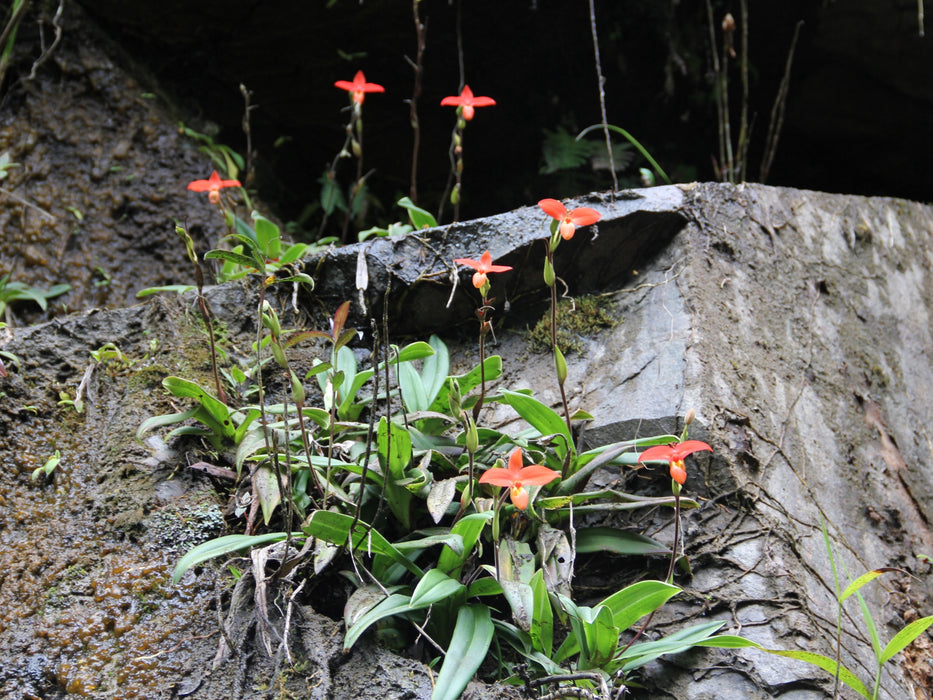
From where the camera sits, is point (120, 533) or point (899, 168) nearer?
point (120, 533)

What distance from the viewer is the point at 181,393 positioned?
6.52 feet

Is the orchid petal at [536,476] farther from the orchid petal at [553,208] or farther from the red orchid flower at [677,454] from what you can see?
the orchid petal at [553,208]

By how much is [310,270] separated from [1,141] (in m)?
1.71

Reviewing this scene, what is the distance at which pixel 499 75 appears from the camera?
3760 mm

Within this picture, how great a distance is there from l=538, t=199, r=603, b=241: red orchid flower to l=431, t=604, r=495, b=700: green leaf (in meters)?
0.92

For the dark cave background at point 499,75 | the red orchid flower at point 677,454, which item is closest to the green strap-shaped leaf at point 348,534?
the red orchid flower at point 677,454

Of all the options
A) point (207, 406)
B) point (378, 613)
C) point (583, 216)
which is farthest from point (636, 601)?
point (207, 406)

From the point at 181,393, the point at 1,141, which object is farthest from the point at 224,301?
the point at 1,141

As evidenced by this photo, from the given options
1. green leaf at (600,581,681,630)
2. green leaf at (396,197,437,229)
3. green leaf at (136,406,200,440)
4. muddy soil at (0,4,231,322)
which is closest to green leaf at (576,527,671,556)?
green leaf at (600,581,681,630)

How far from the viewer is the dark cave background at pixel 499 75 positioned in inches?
138

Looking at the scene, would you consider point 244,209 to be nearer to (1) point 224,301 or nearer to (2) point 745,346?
(1) point 224,301

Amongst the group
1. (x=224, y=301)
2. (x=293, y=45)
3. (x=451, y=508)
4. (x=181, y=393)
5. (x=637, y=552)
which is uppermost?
(x=293, y=45)

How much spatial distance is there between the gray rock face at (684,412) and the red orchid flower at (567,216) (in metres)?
0.62

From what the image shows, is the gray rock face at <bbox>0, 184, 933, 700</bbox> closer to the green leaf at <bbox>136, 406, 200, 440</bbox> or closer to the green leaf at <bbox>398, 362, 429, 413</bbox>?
the green leaf at <bbox>136, 406, 200, 440</bbox>
